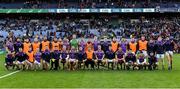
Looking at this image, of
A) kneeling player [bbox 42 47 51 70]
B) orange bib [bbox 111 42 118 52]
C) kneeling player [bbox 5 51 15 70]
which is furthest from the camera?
orange bib [bbox 111 42 118 52]

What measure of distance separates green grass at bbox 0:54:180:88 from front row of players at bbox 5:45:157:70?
0.82 meters

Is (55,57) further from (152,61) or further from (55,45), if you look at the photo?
(152,61)

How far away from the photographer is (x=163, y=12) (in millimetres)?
54812

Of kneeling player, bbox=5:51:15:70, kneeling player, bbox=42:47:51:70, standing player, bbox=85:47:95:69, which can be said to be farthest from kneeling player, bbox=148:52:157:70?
kneeling player, bbox=5:51:15:70

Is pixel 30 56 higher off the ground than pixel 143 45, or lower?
lower

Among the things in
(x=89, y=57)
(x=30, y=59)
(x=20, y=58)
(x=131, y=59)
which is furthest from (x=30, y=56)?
(x=131, y=59)

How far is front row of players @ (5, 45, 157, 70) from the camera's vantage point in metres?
22.5

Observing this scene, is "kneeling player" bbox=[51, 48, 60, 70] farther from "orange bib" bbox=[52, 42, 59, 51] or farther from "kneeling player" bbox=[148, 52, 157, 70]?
"kneeling player" bbox=[148, 52, 157, 70]

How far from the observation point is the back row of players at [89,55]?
74.0 ft

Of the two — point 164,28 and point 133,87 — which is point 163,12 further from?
point 133,87

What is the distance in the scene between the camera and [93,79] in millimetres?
18562

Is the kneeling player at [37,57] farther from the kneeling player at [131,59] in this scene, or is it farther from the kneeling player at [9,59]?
the kneeling player at [131,59]

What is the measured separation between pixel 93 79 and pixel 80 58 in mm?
4225

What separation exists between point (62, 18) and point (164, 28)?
1398 centimetres
